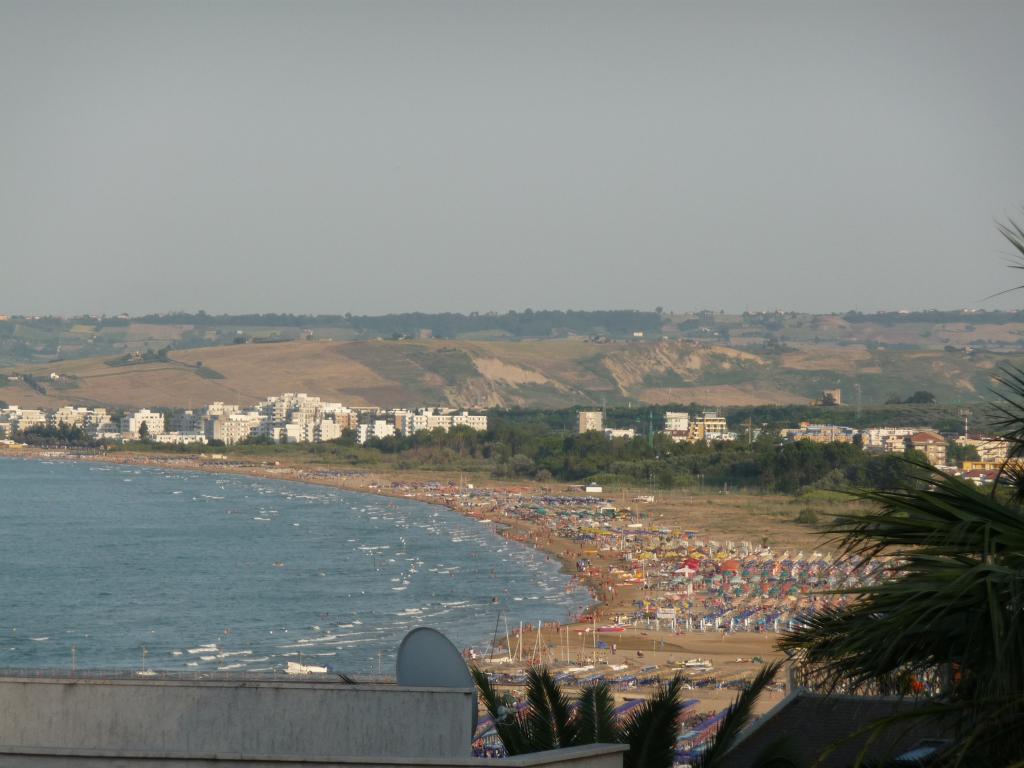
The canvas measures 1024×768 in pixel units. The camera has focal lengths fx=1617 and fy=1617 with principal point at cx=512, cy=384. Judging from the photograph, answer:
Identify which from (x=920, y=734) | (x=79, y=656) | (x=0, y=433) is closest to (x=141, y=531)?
(x=79, y=656)

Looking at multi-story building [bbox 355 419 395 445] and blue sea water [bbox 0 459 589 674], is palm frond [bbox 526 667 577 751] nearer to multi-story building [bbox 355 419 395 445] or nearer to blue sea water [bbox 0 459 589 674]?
blue sea water [bbox 0 459 589 674]

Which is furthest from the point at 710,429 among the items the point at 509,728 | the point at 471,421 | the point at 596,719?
the point at 509,728

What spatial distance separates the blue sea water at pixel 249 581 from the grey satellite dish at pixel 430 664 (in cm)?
2296

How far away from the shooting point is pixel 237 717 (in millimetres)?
6672

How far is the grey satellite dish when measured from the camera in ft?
22.5

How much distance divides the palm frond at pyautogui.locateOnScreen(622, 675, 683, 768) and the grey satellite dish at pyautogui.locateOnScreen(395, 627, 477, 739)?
83 cm

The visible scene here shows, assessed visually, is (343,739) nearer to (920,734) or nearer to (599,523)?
(920,734)

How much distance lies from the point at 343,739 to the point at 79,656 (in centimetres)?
2832

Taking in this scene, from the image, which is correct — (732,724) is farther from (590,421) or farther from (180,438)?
(180,438)

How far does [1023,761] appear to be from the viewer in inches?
147

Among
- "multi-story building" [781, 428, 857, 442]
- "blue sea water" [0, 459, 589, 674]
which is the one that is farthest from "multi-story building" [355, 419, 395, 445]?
"blue sea water" [0, 459, 589, 674]

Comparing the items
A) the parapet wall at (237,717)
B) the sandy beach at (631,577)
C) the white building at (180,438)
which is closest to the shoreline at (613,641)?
the sandy beach at (631,577)

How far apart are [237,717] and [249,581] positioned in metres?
43.2

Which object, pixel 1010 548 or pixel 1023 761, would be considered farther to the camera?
pixel 1010 548
